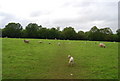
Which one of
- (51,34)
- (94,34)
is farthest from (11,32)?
(94,34)

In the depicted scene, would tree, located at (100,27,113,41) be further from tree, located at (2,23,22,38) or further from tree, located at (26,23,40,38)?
tree, located at (2,23,22,38)

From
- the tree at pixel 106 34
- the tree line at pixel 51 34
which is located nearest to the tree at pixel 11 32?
the tree line at pixel 51 34

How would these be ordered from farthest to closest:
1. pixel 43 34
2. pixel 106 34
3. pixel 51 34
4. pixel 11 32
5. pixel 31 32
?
1. pixel 106 34
2. pixel 51 34
3. pixel 31 32
4. pixel 43 34
5. pixel 11 32

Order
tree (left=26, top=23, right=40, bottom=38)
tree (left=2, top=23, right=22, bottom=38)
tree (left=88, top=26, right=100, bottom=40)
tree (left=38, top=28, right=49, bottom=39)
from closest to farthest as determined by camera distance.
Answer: tree (left=2, top=23, right=22, bottom=38), tree (left=26, top=23, right=40, bottom=38), tree (left=38, top=28, right=49, bottom=39), tree (left=88, top=26, right=100, bottom=40)

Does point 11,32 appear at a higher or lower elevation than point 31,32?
lower

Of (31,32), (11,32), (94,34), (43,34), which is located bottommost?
(43,34)

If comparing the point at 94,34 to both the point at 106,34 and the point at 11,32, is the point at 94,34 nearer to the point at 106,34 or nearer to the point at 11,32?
the point at 106,34

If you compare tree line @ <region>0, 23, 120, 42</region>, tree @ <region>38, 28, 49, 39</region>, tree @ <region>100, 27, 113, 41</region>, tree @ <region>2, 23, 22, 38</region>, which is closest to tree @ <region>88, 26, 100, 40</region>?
tree line @ <region>0, 23, 120, 42</region>

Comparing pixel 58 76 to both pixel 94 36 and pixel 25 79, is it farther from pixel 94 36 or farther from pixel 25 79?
pixel 94 36

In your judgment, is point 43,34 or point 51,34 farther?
point 51,34

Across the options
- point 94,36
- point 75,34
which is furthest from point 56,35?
point 94,36

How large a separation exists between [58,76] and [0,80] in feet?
13.1

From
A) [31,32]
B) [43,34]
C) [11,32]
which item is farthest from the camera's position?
[31,32]

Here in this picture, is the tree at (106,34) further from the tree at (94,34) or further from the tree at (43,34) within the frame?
the tree at (43,34)
